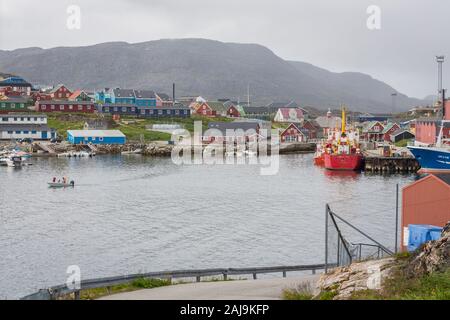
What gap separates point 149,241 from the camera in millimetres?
25906

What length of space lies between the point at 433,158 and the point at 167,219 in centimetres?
2435

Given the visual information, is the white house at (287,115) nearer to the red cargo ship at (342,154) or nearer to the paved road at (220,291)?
the red cargo ship at (342,154)

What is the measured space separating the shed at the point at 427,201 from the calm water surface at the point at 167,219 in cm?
403

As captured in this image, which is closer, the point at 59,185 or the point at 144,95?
the point at 59,185

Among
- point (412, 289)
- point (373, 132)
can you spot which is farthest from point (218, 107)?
point (412, 289)

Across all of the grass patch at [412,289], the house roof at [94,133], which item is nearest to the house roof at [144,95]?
the house roof at [94,133]

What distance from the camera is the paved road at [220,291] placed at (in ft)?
38.0

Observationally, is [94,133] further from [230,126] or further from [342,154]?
[342,154]

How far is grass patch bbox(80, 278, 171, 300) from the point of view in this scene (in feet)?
39.2

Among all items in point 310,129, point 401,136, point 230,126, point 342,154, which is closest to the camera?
point 342,154

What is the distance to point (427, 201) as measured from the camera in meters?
19.7

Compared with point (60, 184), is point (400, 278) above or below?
above
